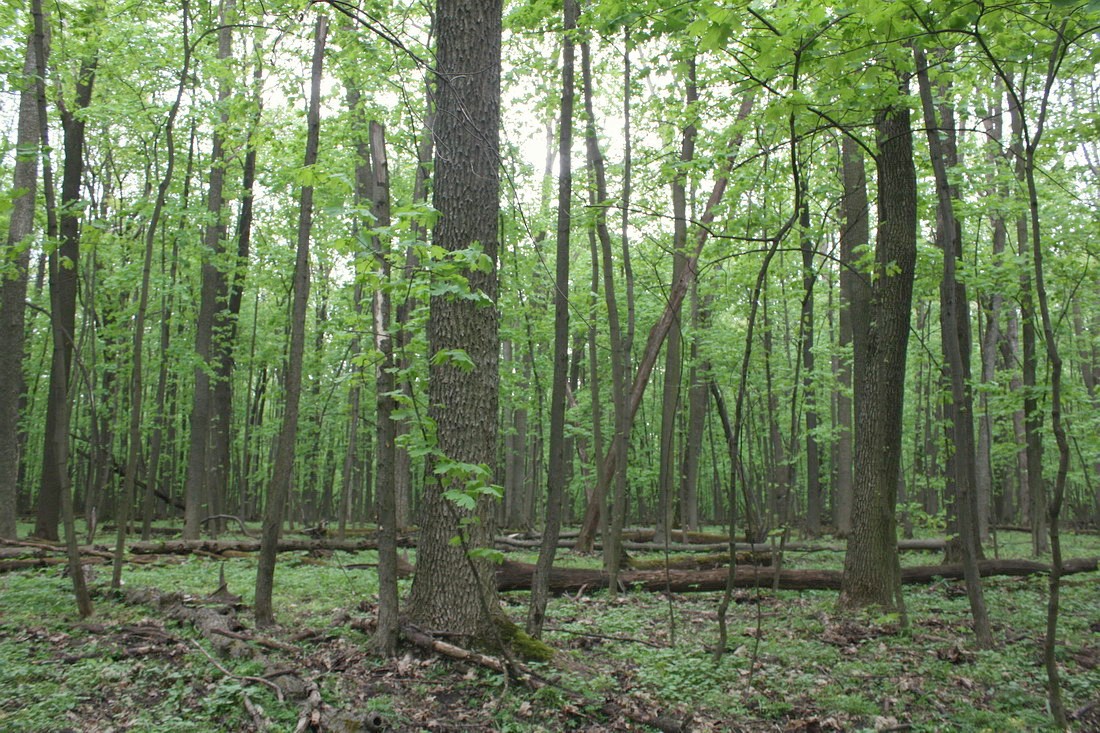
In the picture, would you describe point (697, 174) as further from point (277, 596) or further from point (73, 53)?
point (73, 53)

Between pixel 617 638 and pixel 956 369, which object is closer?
pixel 956 369

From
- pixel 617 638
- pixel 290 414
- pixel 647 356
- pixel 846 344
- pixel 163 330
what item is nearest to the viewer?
pixel 290 414

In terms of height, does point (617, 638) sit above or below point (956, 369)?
below

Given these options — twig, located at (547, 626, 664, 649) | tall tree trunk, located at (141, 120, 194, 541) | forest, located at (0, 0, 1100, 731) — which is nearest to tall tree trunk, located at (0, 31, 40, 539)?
forest, located at (0, 0, 1100, 731)

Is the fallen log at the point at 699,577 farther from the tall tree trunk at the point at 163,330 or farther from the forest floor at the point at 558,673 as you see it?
the tall tree trunk at the point at 163,330

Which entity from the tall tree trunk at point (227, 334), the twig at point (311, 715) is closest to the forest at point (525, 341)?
the twig at point (311, 715)

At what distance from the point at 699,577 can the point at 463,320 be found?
227 inches

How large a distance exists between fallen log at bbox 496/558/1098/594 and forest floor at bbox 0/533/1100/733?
3.25 ft

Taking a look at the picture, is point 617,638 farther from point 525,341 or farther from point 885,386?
point 525,341

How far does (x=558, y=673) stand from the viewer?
5.35 m

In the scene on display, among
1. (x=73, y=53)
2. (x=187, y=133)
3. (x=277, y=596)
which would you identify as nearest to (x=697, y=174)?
(x=277, y=596)

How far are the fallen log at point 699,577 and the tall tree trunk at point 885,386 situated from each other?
1.74 m

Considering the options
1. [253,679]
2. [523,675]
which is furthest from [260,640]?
[523,675]

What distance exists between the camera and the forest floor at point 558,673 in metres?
4.40
